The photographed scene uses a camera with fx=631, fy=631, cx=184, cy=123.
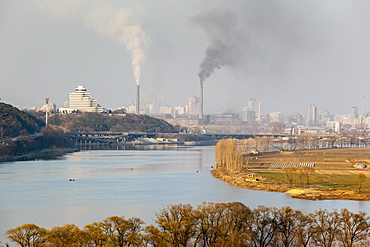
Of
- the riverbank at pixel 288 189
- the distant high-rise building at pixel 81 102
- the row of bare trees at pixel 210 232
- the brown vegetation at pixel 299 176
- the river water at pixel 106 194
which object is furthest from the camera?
the distant high-rise building at pixel 81 102

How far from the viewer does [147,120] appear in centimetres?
7575

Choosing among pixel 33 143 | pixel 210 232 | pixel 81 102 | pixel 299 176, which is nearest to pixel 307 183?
pixel 299 176

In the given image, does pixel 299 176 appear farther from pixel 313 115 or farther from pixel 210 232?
pixel 313 115

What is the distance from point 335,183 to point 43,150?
2502 centimetres

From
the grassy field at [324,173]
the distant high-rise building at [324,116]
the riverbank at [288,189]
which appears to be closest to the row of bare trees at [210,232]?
the riverbank at [288,189]

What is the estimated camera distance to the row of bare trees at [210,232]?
1017cm

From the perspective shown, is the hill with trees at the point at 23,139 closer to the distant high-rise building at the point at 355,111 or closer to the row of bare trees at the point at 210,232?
the row of bare trees at the point at 210,232

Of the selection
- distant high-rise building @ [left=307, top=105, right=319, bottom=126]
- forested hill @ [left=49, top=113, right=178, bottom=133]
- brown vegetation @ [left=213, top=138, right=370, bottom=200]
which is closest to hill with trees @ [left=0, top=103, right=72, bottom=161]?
brown vegetation @ [left=213, top=138, right=370, bottom=200]

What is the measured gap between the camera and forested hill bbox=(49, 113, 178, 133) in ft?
222

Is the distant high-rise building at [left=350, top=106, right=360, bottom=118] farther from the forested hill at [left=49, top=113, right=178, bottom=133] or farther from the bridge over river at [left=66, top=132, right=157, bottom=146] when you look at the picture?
the bridge over river at [left=66, top=132, right=157, bottom=146]

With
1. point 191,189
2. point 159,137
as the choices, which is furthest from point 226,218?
point 159,137

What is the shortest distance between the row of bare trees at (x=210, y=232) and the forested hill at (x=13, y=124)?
29.5m

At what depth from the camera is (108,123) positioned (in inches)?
2817

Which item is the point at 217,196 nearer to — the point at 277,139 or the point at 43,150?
the point at 43,150
